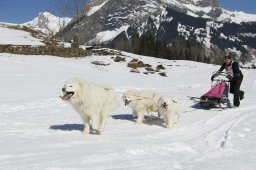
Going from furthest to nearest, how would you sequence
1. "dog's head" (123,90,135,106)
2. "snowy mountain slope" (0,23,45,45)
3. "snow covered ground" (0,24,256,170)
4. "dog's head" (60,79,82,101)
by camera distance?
1. "snowy mountain slope" (0,23,45,45)
2. "dog's head" (123,90,135,106)
3. "dog's head" (60,79,82,101)
4. "snow covered ground" (0,24,256,170)

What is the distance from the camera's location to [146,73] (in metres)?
30.8

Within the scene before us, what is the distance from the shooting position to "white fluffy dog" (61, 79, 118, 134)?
841 cm

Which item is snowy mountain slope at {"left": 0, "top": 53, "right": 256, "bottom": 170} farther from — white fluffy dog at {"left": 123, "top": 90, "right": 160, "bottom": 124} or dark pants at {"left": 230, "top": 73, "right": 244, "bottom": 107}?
dark pants at {"left": 230, "top": 73, "right": 244, "bottom": 107}

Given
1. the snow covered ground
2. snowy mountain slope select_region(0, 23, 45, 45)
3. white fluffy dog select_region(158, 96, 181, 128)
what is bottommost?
the snow covered ground

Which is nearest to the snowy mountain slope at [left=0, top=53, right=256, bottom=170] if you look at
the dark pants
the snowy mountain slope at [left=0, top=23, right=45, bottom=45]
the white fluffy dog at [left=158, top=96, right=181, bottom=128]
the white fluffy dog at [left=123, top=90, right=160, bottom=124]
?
the white fluffy dog at [left=158, top=96, right=181, bottom=128]

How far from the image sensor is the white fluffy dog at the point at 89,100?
8.41 metres

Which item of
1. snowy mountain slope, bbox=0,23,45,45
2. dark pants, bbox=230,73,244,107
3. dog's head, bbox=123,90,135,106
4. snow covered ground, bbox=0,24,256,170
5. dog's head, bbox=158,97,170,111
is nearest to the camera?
snow covered ground, bbox=0,24,256,170

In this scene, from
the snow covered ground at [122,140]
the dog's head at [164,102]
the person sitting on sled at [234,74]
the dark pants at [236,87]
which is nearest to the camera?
the snow covered ground at [122,140]

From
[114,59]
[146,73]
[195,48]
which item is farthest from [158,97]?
[195,48]

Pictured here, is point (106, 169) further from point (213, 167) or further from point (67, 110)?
point (67, 110)

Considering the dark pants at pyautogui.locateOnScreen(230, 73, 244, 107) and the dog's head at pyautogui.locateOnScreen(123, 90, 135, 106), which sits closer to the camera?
the dog's head at pyautogui.locateOnScreen(123, 90, 135, 106)

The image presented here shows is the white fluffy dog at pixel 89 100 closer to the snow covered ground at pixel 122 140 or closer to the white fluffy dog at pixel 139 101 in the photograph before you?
the snow covered ground at pixel 122 140

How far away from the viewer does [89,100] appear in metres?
8.60

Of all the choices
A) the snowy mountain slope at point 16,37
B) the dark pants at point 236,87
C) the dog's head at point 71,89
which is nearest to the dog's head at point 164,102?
the dog's head at point 71,89
